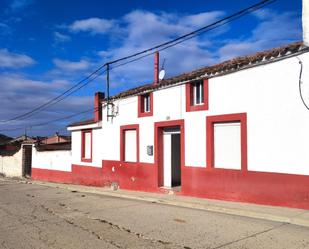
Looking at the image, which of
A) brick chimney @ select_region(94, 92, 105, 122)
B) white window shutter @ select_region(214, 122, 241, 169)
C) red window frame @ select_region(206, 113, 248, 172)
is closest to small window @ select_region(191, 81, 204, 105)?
red window frame @ select_region(206, 113, 248, 172)

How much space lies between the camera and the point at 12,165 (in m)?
36.4

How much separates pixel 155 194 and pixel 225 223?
7067 mm

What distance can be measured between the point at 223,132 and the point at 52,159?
17.5 m

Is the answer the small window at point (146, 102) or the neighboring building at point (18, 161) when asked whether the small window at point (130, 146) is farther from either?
the neighboring building at point (18, 161)

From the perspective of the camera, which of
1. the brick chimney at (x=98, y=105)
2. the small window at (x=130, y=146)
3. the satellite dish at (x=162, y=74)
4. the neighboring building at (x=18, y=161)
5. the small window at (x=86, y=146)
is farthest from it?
the neighboring building at (x=18, y=161)

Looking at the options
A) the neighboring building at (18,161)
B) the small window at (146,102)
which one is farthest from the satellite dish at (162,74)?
the neighboring building at (18,161)

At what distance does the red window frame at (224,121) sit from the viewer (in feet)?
44.5

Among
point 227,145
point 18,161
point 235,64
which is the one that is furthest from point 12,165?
point 235,64

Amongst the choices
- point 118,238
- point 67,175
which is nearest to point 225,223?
point 118,238

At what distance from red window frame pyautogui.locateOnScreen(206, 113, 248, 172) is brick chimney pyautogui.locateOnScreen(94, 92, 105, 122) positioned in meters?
9.32

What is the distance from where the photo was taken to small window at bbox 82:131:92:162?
24.1 meters

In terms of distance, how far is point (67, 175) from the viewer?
26656 mm

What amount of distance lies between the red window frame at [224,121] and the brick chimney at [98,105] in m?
9.32

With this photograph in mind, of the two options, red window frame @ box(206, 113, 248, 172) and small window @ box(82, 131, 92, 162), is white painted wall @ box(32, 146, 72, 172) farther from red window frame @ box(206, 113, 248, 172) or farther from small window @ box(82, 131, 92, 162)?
red window frame @ box(206, 113, 248, 172)
